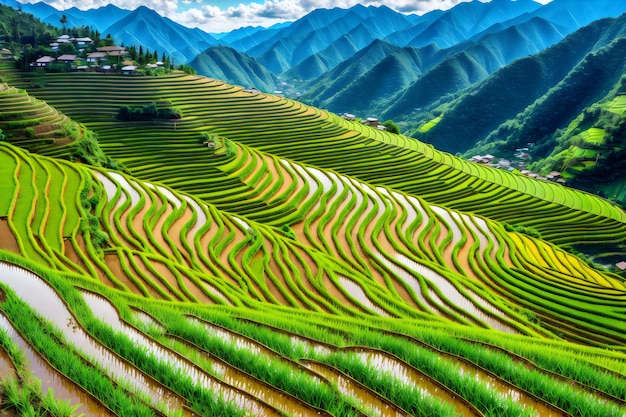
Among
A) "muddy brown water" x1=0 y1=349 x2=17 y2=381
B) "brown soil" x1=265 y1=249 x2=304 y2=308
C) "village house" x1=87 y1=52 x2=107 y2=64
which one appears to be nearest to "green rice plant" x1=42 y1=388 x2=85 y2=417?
"muddy brown water" x1=0 y1=349 x2=17 y2=381

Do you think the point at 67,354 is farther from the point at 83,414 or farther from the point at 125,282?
the point at 125,282

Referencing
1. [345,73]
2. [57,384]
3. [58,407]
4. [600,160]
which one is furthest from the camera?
[345,73]

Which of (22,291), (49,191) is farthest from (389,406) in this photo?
(49,191)

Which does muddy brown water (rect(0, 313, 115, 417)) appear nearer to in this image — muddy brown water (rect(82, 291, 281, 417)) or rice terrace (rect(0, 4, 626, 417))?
rice terrace (rect(0, 4, 626, 417))

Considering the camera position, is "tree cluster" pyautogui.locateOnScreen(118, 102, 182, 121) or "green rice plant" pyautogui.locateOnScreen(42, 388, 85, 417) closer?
"green rice plant" pyautogui.locateOnScreen(42, 388, 85, 417)

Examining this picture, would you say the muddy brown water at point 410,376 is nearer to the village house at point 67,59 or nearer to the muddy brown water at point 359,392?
the muddy brown water at point 359,392

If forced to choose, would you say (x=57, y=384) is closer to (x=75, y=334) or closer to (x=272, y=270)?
(x=75, y=334)

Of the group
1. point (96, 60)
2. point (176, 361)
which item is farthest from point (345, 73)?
point (176, 361)
